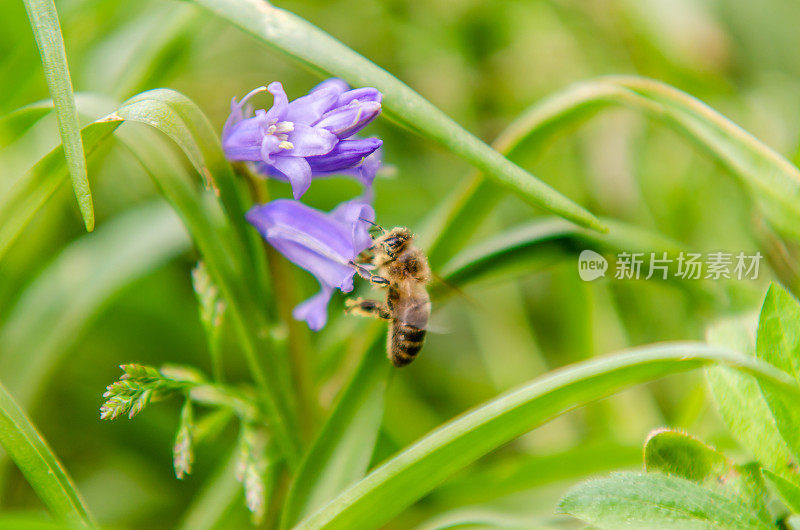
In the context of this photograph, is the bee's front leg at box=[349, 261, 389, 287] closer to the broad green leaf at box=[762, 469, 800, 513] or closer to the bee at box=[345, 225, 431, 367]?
the bee at box=[345, 225, 431, 367]

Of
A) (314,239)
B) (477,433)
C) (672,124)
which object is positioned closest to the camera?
(477,433)

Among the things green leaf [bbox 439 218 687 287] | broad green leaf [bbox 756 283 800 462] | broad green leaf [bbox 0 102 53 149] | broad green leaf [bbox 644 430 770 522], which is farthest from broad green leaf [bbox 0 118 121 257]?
broad green leaf [bbox 756 283 800 462]

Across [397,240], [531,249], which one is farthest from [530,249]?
[397,240]

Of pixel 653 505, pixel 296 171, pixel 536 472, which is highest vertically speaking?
pixel 296 171

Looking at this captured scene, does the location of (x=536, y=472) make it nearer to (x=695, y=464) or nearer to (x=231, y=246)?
(x=695, y=464)

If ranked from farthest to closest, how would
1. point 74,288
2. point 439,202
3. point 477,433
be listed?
point 439,202 < point 74,288 < point 477,433

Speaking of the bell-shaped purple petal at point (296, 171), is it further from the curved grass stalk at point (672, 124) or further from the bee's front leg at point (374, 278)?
the curved grass stalk at point (672, 124)
